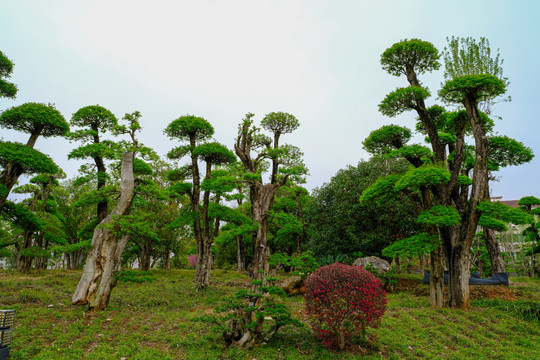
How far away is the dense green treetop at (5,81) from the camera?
32.9 ft

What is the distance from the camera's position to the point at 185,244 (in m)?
24.5

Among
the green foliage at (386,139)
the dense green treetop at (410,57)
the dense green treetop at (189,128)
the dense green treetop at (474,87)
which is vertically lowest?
the green foliage at (386,139)

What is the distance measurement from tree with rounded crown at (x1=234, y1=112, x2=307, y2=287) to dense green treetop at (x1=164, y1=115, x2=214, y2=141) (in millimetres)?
2077

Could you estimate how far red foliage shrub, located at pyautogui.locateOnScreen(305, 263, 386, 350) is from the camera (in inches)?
222

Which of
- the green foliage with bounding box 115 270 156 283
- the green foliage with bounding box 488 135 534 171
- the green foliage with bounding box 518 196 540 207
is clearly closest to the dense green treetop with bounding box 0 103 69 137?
the green foliage with bounding box 115 270 156 283

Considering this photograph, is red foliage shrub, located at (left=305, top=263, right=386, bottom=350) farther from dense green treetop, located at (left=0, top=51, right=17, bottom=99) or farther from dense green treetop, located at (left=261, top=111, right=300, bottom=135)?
dense green treetop, located at (left=0, top=51, right=17, bottom=99)

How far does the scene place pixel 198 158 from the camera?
14102mm

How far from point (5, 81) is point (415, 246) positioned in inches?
616

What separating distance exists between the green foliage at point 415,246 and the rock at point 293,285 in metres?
4.82

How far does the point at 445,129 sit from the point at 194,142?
36.9ft

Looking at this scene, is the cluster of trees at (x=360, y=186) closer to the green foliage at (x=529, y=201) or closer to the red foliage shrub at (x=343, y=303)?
the green foliage at (x=529, y=201)

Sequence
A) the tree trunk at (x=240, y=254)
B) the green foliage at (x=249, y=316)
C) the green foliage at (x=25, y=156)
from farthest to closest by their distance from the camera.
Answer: the tree trunk at (x=240, y=254)
the green foliage at (x=25, y=156)
the green foliage at (x=249, y=316)

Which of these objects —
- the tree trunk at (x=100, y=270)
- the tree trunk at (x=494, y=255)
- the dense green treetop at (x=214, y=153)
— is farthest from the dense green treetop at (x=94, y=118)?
the tree trunk at (x=494, y=255)

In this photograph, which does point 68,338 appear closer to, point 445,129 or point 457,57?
point 445,129
